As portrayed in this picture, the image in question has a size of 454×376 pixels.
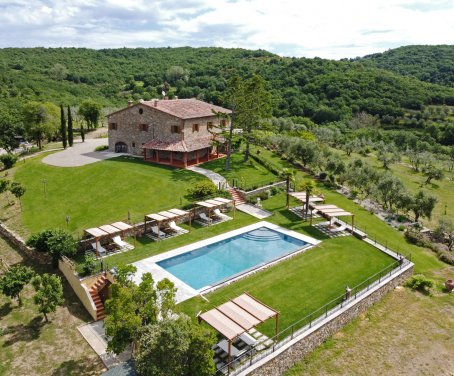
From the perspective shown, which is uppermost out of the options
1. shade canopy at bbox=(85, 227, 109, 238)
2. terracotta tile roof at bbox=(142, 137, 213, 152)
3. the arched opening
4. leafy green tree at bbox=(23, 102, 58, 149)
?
leafy green tree at bbox=(23, 102, 58, 149)

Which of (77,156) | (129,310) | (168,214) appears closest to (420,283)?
(168,214)

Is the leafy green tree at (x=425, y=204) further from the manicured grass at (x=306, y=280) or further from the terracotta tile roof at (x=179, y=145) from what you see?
the terracotta tile roof at (x=179, y=145)

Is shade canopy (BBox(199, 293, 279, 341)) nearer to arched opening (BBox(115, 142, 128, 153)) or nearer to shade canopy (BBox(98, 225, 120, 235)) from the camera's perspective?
shade canopy (BBox(98, 225, 120, 235))

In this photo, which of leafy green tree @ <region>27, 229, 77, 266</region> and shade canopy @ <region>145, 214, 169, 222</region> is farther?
shade canopy @ <region>145, 214, 169, 222</region>

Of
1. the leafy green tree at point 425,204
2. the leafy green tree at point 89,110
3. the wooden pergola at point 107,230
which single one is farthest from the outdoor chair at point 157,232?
the leafy green tree at point 89,110

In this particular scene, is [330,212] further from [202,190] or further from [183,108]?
[183,108]

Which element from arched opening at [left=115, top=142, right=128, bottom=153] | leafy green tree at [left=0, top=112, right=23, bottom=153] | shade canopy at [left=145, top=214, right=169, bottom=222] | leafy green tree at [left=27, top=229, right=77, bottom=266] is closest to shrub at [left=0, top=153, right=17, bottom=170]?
leafy green tree at [left=0, top=112, right=23, bottom=153]

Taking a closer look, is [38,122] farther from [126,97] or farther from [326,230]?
[126,97]

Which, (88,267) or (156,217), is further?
(156,217)
